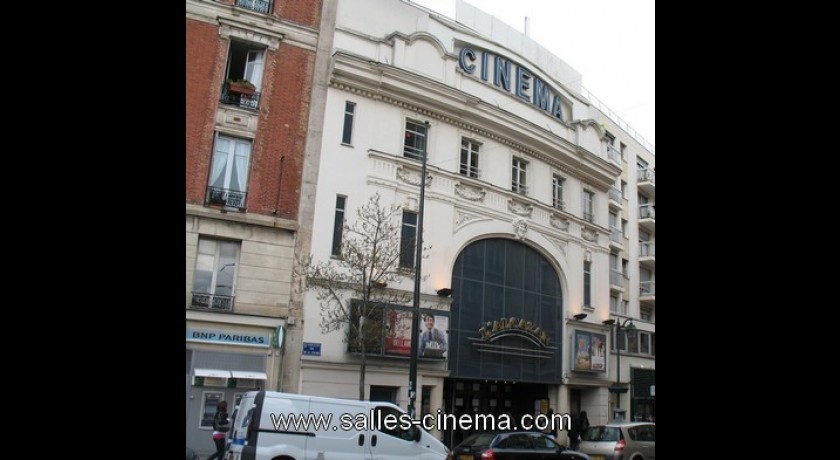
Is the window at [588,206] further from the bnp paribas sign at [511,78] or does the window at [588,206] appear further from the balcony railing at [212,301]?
the balcony railing at [212,301]

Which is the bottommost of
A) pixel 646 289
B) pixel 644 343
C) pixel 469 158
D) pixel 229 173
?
pixel 644 343

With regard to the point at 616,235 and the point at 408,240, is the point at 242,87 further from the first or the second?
the point at 616,235

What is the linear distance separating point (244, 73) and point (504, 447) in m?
2.94

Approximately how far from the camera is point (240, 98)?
3.67 meters

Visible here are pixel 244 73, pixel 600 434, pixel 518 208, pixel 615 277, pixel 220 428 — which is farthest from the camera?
pixel 615 277

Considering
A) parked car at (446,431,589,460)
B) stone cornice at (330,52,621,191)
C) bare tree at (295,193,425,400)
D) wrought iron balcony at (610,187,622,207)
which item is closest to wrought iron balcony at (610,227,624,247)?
wrought iron balcony at (610,187,622,207)

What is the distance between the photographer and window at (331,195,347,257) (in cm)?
359

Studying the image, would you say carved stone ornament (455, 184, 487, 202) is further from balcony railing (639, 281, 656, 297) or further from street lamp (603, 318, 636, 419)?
street lamp (603, 318, 636, 419)

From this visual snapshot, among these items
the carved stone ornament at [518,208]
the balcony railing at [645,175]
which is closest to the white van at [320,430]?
the carved stone ornament at [518,208]

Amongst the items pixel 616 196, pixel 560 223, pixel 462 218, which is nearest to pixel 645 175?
pixel 616 196

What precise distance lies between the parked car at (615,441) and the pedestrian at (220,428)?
8.39 feet

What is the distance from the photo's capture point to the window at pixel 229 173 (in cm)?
346
